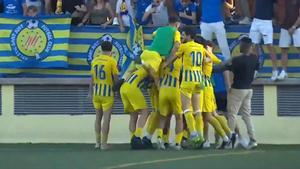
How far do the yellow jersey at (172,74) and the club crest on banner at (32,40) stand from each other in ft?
10.7

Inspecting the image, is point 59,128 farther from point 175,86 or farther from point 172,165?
point 172,165

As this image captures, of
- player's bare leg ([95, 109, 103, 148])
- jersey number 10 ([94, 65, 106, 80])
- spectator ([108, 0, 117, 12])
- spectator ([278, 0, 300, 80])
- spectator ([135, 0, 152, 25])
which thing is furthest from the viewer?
spectator ([108, 0, 117, 12])

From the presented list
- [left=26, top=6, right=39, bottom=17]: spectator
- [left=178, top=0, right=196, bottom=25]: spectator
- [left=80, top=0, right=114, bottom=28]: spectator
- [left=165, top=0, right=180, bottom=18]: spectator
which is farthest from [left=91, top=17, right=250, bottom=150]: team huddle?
[left=26, top=6, right=39, bottom=17]: spectator

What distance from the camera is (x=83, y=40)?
1800cm

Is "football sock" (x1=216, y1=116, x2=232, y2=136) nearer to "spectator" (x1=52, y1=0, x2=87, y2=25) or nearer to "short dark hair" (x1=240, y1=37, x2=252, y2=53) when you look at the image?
"short dark hair" (x1=240, y1=37, x2=252, y2=53)

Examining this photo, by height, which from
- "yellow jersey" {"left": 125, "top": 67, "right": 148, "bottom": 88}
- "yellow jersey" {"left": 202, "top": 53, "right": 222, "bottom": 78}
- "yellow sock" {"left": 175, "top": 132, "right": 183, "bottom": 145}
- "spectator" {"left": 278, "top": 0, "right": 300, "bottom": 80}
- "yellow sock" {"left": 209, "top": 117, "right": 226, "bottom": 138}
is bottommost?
"yellow sock" {"left": 175, "top": 132, "right": 183, "bottom": 145}

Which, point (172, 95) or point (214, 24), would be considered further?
point (214, 24)

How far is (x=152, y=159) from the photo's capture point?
1362 cm

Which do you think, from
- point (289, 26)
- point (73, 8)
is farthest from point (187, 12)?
point (73, 8)

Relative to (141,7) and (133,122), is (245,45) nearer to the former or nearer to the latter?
(133,122)

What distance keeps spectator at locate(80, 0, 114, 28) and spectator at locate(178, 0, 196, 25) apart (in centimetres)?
142

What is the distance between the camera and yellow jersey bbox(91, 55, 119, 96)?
626 inches

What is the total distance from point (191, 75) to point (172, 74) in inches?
14.3

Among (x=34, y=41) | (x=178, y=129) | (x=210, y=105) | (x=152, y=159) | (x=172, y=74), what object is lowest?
(x=152, y=159)
